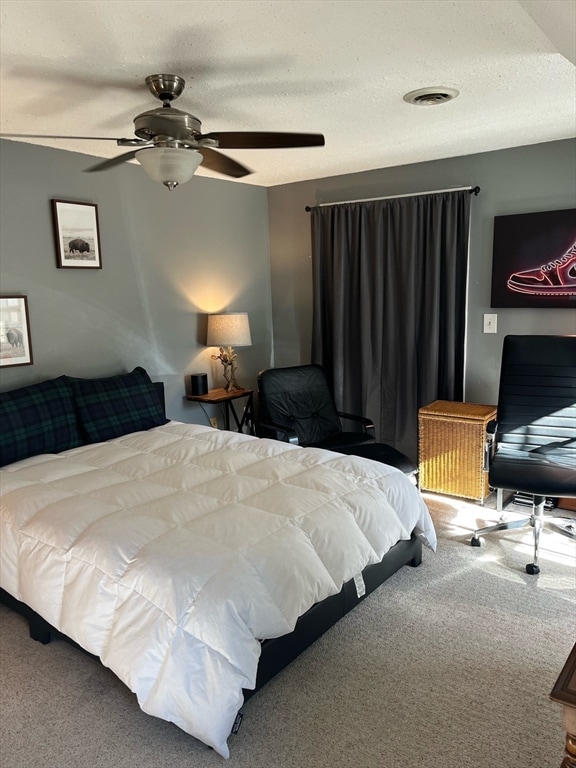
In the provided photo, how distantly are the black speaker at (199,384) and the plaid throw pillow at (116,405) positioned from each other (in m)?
0.53

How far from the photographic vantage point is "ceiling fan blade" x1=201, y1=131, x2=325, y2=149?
2250 millimetres

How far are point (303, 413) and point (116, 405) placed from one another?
1.37m

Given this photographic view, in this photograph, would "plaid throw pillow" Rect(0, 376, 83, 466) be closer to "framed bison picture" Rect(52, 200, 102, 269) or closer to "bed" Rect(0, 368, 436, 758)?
"bed" Rect(0, 368, 436, 758)

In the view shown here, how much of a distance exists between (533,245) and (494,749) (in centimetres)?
305

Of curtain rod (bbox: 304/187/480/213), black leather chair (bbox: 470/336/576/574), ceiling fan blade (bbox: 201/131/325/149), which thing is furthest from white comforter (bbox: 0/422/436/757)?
curtain rod (bbox: 304/187/480/213)

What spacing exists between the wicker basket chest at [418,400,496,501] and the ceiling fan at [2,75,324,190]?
2188 mm

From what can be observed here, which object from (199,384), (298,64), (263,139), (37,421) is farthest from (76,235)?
(298,64)

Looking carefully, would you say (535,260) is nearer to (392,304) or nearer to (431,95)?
(392,304)

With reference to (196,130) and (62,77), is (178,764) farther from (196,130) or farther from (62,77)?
(62,77)

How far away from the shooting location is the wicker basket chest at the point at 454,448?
3732mm

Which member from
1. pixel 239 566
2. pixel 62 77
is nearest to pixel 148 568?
pixel 239 566

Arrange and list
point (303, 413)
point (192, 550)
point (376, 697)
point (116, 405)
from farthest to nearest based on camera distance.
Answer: point (303, 413) < point (116, 405) < point (376, 697) < point (192, 550)

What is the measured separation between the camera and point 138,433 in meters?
3.50

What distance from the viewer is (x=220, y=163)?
257 centimetres
